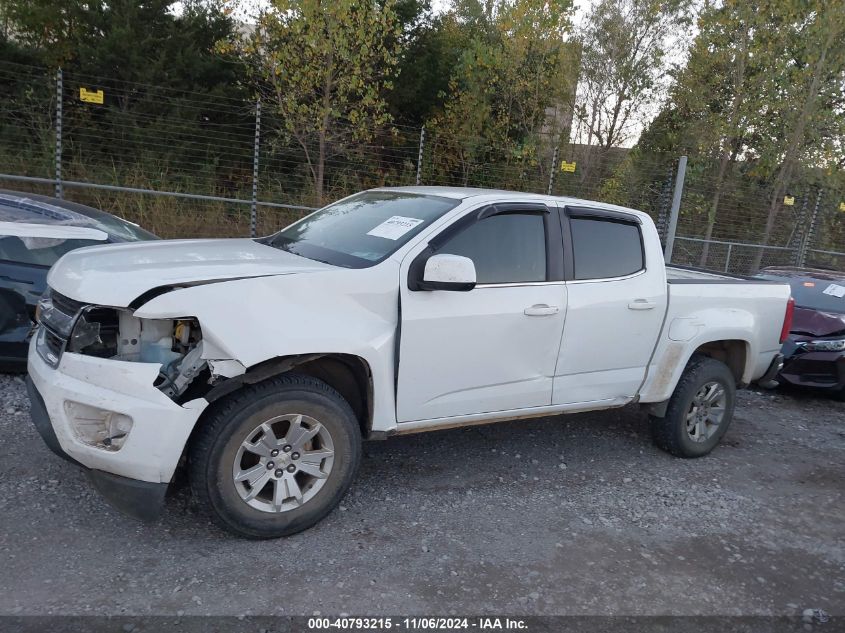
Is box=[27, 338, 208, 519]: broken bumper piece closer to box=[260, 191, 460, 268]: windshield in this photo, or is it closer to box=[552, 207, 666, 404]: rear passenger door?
box=[260, 191, 460, 268]: windshield

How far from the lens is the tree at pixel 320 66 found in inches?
460

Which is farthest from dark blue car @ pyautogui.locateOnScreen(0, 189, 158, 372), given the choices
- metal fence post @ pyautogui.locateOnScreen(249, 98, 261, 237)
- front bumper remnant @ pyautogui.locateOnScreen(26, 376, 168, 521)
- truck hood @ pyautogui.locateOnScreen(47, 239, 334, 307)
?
metal fence post @ pyautogui.locateOnScreen(249, 98, 261, 237)

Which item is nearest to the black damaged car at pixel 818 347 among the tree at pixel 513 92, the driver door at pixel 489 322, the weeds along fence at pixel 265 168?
the driver door at pixel 489 322

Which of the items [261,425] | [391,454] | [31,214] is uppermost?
[31,214]

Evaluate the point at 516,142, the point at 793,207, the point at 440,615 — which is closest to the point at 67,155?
the point at 516,142

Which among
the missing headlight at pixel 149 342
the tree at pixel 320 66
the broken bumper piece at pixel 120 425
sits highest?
the tree at pixel 320 66

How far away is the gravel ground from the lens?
10.2ft

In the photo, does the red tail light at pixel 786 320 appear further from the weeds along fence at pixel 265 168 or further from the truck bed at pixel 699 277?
the weeds along fence at pixel 265 168

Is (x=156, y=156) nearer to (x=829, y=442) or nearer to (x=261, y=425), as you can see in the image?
(x=261, y=425)

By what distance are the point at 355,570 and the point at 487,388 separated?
1291 millimetres

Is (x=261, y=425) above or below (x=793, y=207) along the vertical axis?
below

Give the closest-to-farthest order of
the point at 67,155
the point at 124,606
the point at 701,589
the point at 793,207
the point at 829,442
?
the point at 124,606, the point at 701,589, the point at 829,442, the point at 67,155, the point at 793,207

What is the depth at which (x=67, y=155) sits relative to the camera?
11391 millimetres

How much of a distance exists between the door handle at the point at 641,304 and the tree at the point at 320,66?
8.68 meters
